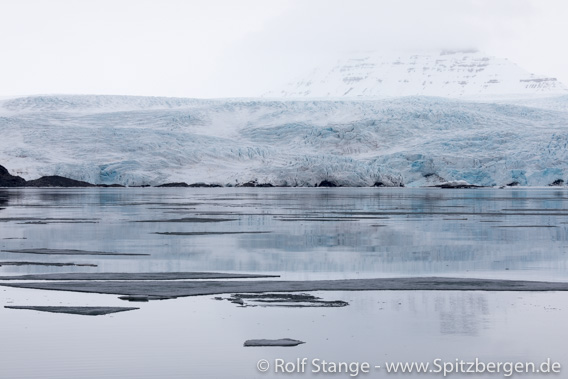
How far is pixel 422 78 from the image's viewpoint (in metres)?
103

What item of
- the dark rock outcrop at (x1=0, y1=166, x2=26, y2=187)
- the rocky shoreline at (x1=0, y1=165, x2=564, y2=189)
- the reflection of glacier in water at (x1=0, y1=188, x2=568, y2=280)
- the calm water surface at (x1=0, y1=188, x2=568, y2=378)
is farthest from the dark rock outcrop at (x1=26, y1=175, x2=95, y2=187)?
the calm water surface at (x1=0, y1=188, x2=568, y2=378)

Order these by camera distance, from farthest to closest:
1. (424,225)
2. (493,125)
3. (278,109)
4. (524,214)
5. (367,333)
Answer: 1. (278,109)
2. (493,125)
3. (524,214)
4. (424,225)
5. (367,333)

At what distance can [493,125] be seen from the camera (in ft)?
166

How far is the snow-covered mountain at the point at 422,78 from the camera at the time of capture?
9625 centimetres

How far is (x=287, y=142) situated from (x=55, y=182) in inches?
546

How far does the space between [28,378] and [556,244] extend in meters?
9.29

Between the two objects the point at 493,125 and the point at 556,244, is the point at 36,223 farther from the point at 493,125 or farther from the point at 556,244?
the point at 493,125

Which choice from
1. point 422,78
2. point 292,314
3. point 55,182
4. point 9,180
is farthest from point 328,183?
point 422,78

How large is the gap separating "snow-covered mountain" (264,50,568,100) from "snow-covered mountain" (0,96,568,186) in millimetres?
36759

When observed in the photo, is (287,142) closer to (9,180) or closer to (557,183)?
(9,180)

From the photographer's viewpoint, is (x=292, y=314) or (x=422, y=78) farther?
(x=422, y=78)

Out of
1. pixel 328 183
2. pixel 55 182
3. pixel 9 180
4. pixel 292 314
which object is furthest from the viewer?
pixel 9 180

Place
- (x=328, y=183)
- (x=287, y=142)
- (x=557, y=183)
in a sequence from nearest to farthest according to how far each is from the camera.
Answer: (x=557, y=183) < (x=328, y=183) < (x=287, y=142)

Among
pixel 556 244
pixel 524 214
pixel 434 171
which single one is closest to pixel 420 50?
pixel 434 171
